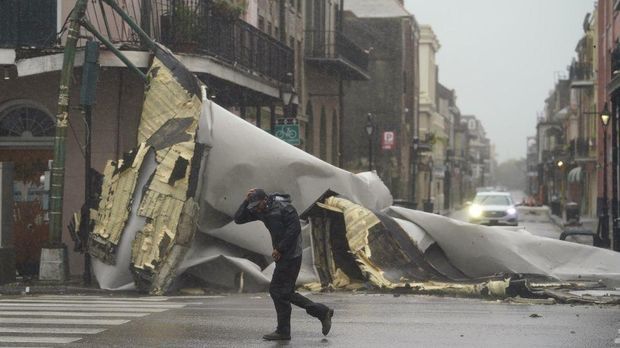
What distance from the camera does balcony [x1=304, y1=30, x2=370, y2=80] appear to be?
4288 centimetres

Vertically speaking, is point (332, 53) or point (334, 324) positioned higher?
point (332, 53)

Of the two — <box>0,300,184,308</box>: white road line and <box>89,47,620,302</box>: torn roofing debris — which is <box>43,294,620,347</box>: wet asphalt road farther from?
<box>89,47,620,302</box>: torn roofing debris

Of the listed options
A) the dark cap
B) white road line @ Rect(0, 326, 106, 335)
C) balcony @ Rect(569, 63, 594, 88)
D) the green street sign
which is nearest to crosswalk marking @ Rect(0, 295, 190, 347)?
white road line @ Rect(0, 326, 106, 335)

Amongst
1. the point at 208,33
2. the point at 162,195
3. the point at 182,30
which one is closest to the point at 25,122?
the point at 182,30

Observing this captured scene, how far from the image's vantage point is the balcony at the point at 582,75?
65812mm

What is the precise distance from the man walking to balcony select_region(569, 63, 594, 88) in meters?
56.7

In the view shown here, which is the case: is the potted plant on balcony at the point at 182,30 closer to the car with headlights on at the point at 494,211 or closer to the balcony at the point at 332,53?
the balcony at the point at 332,53

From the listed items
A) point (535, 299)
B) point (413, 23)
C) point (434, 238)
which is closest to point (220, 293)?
point (434, 238)

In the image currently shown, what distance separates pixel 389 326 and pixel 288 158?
21.4 ft

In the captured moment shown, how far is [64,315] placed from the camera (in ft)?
44.7

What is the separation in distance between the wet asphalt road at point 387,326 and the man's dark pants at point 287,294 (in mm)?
283

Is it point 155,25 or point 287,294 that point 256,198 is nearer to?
point 287,294

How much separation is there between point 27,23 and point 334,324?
39.1ft

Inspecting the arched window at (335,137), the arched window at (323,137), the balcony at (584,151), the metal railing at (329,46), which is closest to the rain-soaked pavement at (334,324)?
the metal railing at (329,46)
